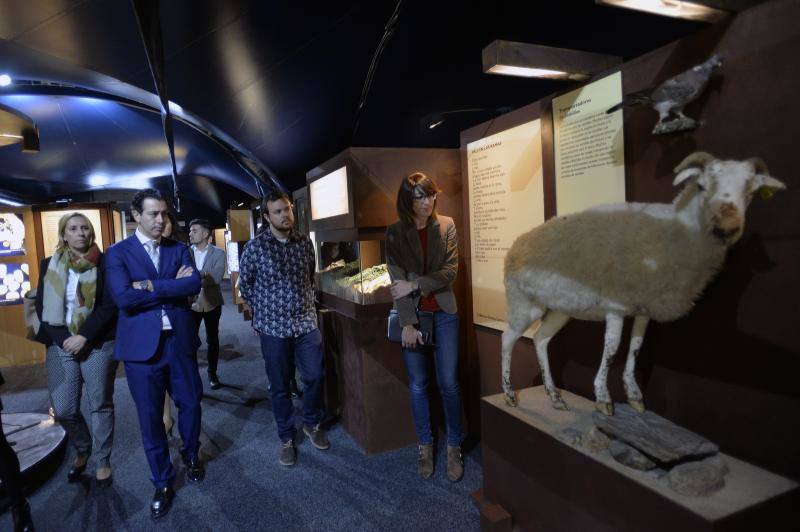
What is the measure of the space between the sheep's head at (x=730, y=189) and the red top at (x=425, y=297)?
149 cm

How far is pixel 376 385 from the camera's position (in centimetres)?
313

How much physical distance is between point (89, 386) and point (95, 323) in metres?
0.43

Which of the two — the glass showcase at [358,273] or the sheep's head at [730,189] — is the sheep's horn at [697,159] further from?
the glass showcase at [358,273]

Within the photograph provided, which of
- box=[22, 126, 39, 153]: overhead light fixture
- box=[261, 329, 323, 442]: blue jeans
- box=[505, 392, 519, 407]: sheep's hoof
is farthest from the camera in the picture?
box=[22, 126, 39, 153]: overhead light fixture

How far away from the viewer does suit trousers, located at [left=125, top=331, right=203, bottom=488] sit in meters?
2.55

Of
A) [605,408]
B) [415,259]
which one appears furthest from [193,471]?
[605,408]

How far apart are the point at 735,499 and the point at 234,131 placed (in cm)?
748

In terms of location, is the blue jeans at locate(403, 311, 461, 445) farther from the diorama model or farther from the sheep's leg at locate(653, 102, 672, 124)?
the sheep's leg at locate(653, 102, 672, 124)

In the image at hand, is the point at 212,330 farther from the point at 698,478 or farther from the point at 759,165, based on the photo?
the point at 759,165

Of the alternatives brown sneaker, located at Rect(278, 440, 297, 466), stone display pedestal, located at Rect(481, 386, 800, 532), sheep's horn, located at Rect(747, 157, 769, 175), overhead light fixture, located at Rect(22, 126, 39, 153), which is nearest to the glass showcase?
brown sneaker, located at Rect(278, 440, 297, 466)

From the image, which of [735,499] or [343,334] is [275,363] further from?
[735,499]

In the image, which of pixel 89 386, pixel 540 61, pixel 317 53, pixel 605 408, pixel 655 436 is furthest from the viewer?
pixel 317 53

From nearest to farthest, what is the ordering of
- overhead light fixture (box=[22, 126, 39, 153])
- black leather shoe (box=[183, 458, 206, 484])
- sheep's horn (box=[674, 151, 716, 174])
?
sheep's horn (box=[674, 151, 716, 174]) < black leather shoe (box=[183, 458, 206, 484]) < overhead light fixture (box=[22, 126, 39, 153])

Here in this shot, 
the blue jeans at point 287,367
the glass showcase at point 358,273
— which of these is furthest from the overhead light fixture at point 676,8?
the blue jeans at point 287,367
